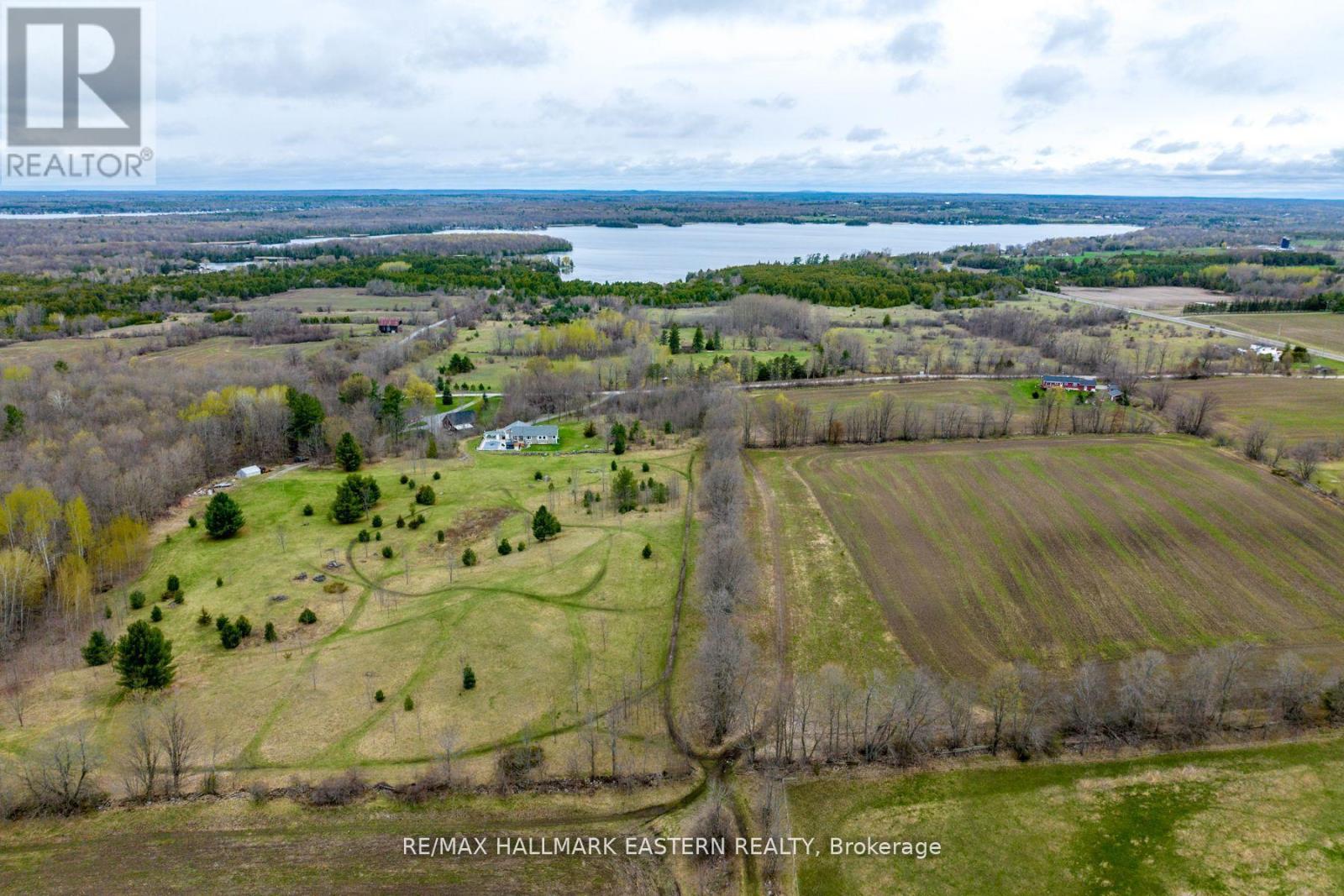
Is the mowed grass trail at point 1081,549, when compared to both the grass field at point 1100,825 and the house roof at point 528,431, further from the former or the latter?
the house roof at point 528,431

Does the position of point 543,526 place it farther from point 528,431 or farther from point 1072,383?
point 1072,383

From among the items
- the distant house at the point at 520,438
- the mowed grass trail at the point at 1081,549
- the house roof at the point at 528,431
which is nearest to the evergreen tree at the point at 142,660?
the mowed grass trail at the point at 1081,549

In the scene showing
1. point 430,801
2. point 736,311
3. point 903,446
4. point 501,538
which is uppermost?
point 736,311

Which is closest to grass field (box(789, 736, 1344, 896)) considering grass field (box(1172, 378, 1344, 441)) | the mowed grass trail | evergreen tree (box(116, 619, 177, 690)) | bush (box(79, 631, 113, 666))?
the mowed grass trail

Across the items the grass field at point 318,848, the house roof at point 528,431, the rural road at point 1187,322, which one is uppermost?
the rural road at point 1187,322

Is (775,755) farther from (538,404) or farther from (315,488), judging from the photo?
(538,404)

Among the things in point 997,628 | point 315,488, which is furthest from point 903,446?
point 315,488

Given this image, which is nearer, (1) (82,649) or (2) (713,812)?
(2) (713,812)
